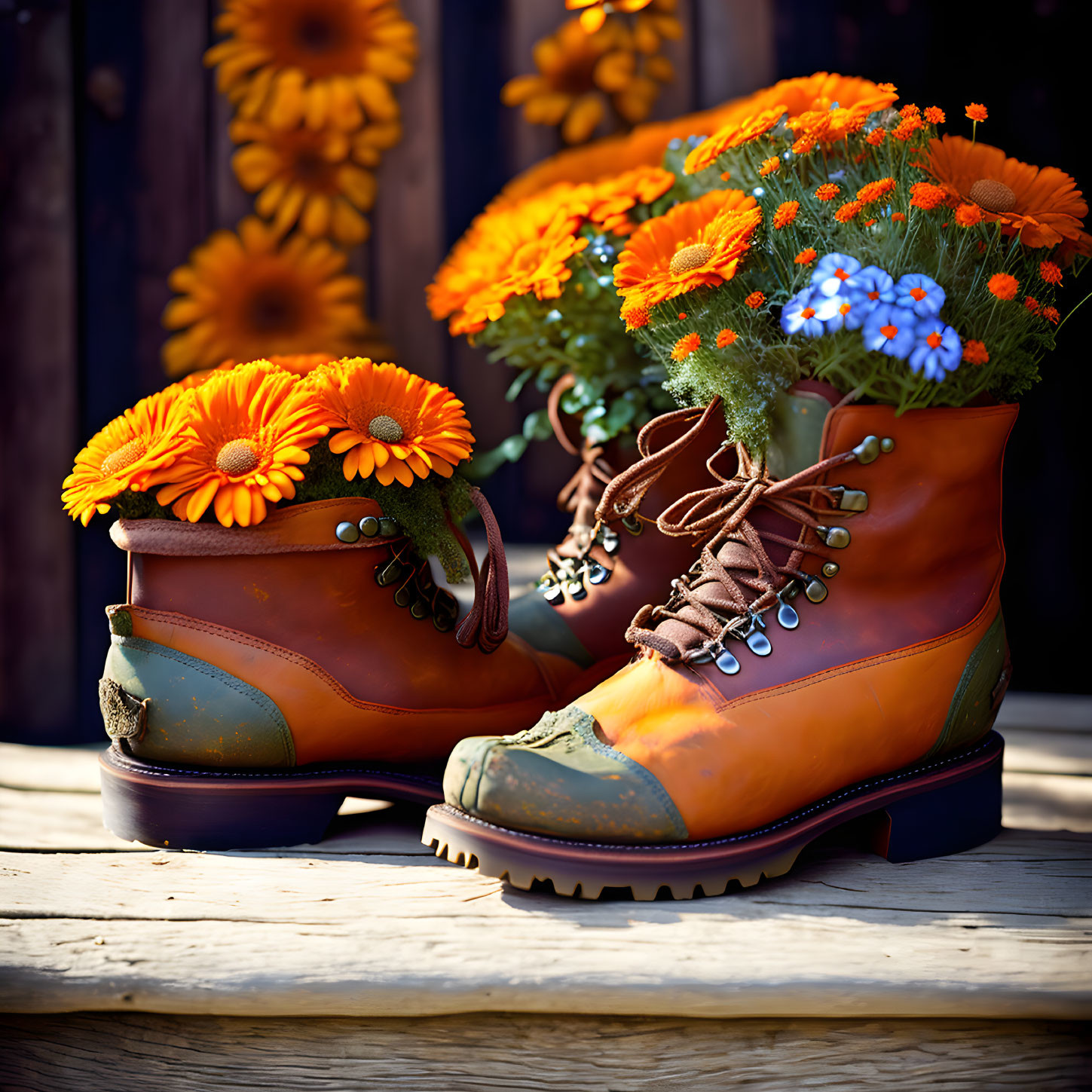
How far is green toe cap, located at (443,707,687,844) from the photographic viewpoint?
0.77 m

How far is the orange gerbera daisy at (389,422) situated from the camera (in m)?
0.91

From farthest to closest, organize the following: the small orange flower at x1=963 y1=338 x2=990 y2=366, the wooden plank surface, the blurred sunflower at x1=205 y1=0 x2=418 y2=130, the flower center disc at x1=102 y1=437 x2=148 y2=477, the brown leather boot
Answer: the blurred sunflower at x1=205 y1=0 x2=418 y2=130 < the brown leather boot < the flower center disc at x1=102 y1=437 x2=148 y2=477 < the small orange flower at x1=963 y1=338 x2=990 y2=366 < the wooden plank surface

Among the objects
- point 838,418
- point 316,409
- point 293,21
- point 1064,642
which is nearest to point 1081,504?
point 1064,642

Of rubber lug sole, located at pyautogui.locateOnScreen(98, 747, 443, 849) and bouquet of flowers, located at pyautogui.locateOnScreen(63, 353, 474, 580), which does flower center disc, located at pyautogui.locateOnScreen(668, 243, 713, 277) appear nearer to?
bouquet of flowers, located at pyautogui.locateOnScreen(63, 353, 474, 580)

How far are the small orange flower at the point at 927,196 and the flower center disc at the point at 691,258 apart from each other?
0.56 ft

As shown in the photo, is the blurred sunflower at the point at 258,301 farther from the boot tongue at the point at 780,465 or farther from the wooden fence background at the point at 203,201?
the boot tongue at the point at 780,465

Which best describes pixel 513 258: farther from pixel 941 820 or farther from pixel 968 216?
pixel 941 820

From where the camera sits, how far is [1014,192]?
891 mm

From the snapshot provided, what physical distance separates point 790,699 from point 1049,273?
1.40 ft

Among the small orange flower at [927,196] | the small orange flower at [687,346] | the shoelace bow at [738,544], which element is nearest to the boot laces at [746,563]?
the shoelace bow at [738,544]

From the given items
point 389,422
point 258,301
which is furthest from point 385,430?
point 258,301

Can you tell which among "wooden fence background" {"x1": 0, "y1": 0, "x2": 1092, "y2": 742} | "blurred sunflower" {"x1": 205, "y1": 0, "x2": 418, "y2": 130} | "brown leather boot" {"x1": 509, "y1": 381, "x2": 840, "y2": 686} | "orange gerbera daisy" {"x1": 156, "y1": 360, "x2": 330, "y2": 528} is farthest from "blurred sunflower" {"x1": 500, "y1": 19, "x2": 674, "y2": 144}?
"orange gerbera daisy" {"x1": 156, "y1": 360, "x2": 330, "y2": 528}

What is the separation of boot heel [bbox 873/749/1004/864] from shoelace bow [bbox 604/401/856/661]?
0.23m

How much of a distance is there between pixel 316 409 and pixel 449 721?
0.33m
